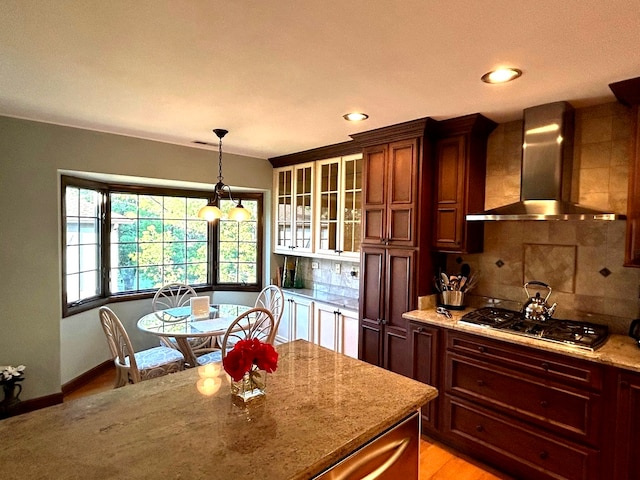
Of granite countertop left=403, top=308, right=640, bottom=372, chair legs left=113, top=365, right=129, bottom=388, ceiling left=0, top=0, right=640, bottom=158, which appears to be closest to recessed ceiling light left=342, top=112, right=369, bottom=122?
ceiling left=0, top=0, right=640, bottom=158

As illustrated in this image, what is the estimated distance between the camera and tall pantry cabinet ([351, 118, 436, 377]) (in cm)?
289

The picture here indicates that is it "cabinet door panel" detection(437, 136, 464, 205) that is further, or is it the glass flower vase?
"cabinet door panel" detection(437, 136, 464, 205)

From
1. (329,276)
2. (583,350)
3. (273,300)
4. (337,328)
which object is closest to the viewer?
(583,350)

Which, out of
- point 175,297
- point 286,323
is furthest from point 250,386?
point 175,297

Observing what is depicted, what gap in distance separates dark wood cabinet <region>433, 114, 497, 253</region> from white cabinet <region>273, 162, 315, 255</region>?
152cm

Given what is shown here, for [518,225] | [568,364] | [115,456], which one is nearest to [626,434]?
[568,364]

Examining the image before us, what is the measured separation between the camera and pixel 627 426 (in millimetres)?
1906

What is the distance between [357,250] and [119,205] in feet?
9.05

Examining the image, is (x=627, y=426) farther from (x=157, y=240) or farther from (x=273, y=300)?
(x=157, y=240)

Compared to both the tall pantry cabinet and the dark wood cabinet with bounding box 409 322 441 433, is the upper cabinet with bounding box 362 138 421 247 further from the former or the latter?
the dark wood cabinet with bounding box 409 322 441 433

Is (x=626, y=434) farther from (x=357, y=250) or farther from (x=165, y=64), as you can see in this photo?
(x=165, y=64)

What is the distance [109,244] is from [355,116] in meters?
3.10

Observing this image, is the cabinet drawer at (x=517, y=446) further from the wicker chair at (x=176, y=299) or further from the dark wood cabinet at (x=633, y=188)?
the wicker chair at (x=176, y=299)

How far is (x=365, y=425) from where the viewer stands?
1.31 meters
